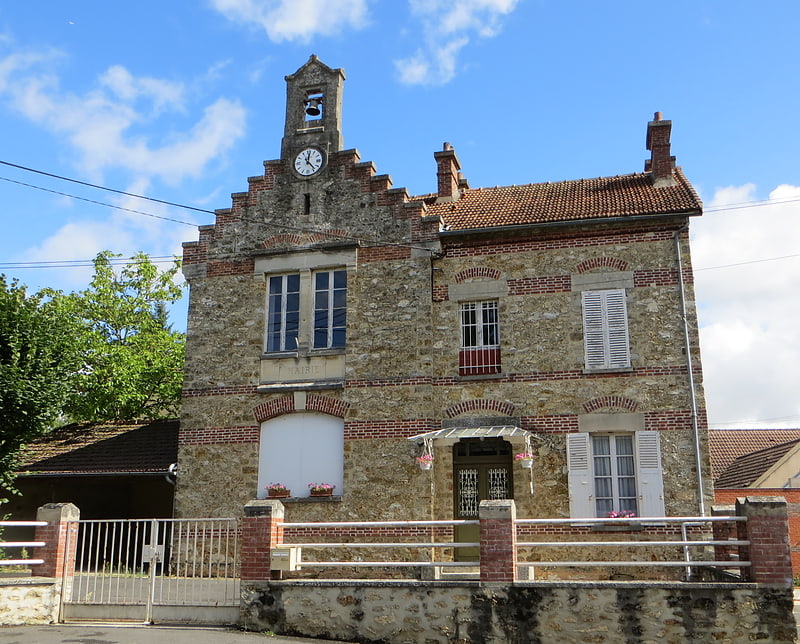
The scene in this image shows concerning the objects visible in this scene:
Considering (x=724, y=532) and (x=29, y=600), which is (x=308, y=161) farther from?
(x=724, y=532)

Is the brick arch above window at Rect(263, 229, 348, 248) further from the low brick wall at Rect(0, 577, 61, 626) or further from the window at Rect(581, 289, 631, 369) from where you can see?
the low brick wall at Rect(0, 577, 61, 626)

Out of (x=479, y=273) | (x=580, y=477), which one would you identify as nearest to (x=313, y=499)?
(x=580, y=477)

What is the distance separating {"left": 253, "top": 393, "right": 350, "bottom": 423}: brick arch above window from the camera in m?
17.0

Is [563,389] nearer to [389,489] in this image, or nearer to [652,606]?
[389,489]

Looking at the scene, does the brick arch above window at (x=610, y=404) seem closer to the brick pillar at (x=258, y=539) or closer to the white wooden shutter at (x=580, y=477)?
the white wooden shutter at (x=580, y=477)

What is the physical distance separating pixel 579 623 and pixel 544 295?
7623 millimetres

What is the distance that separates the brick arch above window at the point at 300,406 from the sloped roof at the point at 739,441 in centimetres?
1555

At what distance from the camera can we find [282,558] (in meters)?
11.8

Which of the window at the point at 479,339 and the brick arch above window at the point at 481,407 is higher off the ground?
the window at the point at 479,339

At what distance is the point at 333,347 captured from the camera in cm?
1744

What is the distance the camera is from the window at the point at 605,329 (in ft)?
53.3

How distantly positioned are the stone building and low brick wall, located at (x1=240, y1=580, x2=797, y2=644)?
4.83 m

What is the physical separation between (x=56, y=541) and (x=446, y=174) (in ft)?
38.4

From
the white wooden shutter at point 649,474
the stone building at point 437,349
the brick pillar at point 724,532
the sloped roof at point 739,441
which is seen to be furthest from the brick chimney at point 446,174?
the sloped roof at point 739,441
